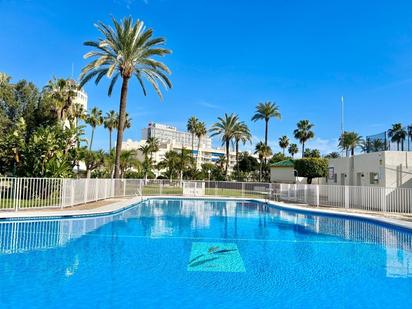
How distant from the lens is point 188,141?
628ft

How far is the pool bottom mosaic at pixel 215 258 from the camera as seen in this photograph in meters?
8.65

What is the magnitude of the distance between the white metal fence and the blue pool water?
2.71m

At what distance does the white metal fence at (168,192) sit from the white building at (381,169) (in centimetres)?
136

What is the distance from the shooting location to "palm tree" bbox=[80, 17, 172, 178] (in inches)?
950

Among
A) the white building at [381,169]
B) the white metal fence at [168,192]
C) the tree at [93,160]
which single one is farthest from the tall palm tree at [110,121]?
the white building at [381,169]

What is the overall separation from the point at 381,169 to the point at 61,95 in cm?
2832

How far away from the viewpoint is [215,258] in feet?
31.7

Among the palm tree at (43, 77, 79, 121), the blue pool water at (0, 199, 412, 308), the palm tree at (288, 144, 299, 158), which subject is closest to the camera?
the blue pool water at (0, 199, 412, 308)

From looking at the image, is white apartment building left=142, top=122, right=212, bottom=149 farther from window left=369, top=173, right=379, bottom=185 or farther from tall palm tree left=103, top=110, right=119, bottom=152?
window left=369, top=173, right=379, bottom=185

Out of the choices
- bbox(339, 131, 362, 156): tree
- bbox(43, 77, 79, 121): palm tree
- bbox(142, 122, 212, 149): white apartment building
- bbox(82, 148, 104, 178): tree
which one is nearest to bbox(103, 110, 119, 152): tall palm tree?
bbox(82, 148, 104, 178): tree

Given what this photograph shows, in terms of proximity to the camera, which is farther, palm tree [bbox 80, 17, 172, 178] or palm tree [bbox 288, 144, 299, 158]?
palm tree [bbox 288, 144, 299, 158]

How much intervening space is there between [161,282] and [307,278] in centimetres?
356

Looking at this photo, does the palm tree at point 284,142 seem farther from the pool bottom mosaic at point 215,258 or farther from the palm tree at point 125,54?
the pool bottom mosaic at point 215,258

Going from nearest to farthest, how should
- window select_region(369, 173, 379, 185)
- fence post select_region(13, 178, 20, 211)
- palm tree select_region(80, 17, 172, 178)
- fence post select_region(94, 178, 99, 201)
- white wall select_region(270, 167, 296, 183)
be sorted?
1. fence post select_region(13, 178, 20, 211)
2. window select_region(369, 173, 379, 185)
3. fence post select_region(94, 178, 99, 201)
4. palm tree select_region(80, 17, 172, 178)
5. white wall select_region(270, 167, 296, 183)
